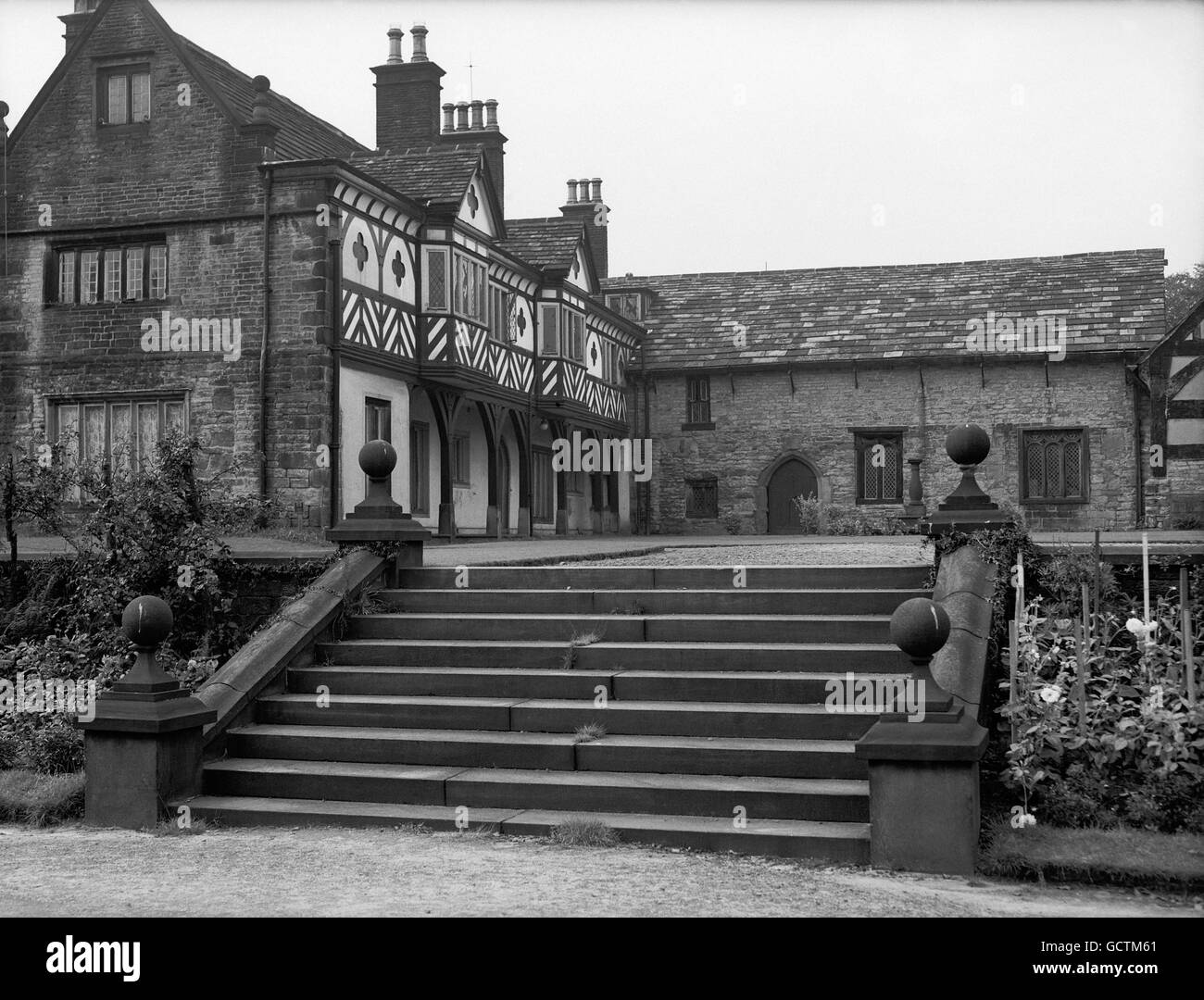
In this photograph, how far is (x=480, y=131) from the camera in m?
29.1

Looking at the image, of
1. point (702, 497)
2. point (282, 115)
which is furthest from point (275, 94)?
point (702, 497)

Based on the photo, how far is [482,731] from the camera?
316 inches

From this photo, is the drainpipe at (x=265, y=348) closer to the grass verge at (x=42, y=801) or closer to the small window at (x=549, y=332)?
the small window at (x=549, y=332)

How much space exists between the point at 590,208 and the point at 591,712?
29048mm

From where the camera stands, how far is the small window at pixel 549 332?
2697cm

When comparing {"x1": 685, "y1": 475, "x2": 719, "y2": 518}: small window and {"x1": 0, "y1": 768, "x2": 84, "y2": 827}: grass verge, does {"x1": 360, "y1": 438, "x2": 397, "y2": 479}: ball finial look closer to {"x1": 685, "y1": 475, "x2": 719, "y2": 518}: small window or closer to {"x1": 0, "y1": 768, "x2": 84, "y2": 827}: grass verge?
{"x1": 0, "y1": 768, "x2": 84, "y2": 827}: grass verge

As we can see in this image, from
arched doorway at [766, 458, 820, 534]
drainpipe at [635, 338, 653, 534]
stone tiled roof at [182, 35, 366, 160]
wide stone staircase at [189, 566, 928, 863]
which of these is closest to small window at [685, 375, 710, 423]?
drainpipe at [635, 338, 653, 534]

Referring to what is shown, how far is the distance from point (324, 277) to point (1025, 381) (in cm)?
1767

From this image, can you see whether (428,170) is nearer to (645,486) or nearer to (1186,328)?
(645,486)

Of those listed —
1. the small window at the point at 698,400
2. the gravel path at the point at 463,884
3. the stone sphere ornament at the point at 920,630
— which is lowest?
the gravel path at the point at 463,884

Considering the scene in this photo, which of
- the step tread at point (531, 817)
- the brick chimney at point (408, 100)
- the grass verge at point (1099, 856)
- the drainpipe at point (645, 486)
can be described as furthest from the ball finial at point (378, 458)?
the drainpipe at point (645, 486)

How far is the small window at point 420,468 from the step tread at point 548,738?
14.0 m

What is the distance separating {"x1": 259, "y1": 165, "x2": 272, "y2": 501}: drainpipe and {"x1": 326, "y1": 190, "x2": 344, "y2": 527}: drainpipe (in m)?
0.95

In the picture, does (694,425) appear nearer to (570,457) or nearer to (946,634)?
(570,457)
